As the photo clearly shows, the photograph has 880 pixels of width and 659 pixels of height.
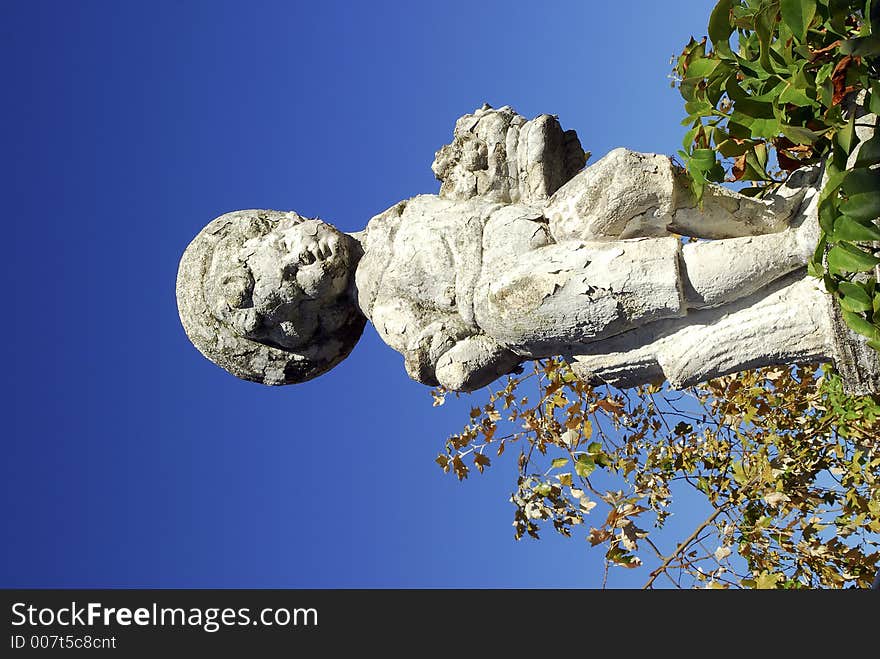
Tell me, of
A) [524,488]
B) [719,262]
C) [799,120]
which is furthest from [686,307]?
[524,488]

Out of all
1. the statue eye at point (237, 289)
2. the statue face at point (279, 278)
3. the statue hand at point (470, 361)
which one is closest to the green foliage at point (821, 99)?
the statue hand at point (470, 361)

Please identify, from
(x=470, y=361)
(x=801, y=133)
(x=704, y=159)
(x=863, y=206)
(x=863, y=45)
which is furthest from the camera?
(x=470, y=361)

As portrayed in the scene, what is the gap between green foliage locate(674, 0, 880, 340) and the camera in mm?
2170

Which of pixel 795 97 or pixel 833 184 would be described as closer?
pixel 833 184

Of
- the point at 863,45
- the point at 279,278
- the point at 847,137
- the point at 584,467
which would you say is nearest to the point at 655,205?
the point at 847,137

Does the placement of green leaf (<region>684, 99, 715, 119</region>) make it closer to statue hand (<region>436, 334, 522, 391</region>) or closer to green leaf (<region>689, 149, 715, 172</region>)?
green leaf (<region>689, 149, 715, 172</region>)

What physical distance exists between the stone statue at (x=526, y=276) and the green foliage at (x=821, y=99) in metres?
0.22

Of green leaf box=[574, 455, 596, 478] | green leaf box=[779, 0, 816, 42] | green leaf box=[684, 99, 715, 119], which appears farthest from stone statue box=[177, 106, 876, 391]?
green leaf box=[574, 455, 596, 478]

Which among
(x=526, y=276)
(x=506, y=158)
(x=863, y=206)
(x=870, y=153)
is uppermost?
(x=506, y=158)

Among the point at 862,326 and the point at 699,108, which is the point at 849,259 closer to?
the point at 862,326

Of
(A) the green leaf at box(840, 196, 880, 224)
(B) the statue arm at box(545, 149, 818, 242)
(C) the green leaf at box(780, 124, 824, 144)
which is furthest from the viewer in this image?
(B) the statue arm at box(545, 149, 818, 242)

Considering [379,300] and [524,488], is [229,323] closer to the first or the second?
[379,300]

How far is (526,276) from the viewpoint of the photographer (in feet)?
9.84

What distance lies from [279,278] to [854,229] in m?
2.13
